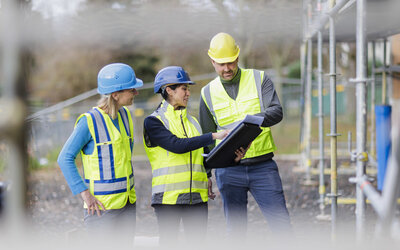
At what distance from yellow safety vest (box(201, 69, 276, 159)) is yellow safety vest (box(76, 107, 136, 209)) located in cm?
60

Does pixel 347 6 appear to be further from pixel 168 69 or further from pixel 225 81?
pixel 168 69

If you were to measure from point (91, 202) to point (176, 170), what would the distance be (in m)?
0.41

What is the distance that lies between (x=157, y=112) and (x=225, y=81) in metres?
0.48

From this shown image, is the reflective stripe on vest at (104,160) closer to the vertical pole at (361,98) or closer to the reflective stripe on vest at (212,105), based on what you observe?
the reflective stripe on vest at (212,105)

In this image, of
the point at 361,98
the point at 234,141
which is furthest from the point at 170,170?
the point at 361,98

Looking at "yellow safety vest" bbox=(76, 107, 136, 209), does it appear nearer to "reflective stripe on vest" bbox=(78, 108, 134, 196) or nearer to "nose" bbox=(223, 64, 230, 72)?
"reflective stripe on vest" bbox=(78, 108, 134, 196)

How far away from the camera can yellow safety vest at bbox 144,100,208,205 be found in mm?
2135

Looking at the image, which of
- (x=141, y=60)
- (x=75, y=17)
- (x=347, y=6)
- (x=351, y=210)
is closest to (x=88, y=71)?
(x=141, y=60)

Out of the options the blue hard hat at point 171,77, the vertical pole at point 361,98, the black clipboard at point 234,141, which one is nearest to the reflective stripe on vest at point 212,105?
the black clipboard at point 234,141

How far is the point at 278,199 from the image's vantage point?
2420 millimetres

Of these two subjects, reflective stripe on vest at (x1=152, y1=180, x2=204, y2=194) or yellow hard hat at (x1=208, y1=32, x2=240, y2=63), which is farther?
yellow hard hat at (x1=208, y1=32, x2=240, y2=63)

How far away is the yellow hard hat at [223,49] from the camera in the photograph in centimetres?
236

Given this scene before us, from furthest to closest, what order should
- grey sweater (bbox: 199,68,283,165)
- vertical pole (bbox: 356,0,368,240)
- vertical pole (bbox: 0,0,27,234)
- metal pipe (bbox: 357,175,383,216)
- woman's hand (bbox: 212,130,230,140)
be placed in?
1. grey sweater (bbox: 199,68,283,165)
2. woman's hand (bbox: 212,130,230,140)
3. vertical pole (bbox: 356,0,368,240)
4. metal pipe (bbox: 357,175,383,216)
5. vertical pole (bbox: 0,0,27,234)

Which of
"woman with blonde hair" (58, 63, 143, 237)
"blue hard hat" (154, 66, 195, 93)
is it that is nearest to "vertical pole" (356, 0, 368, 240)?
"blue hard hat" (154, 66, 195, 93)
